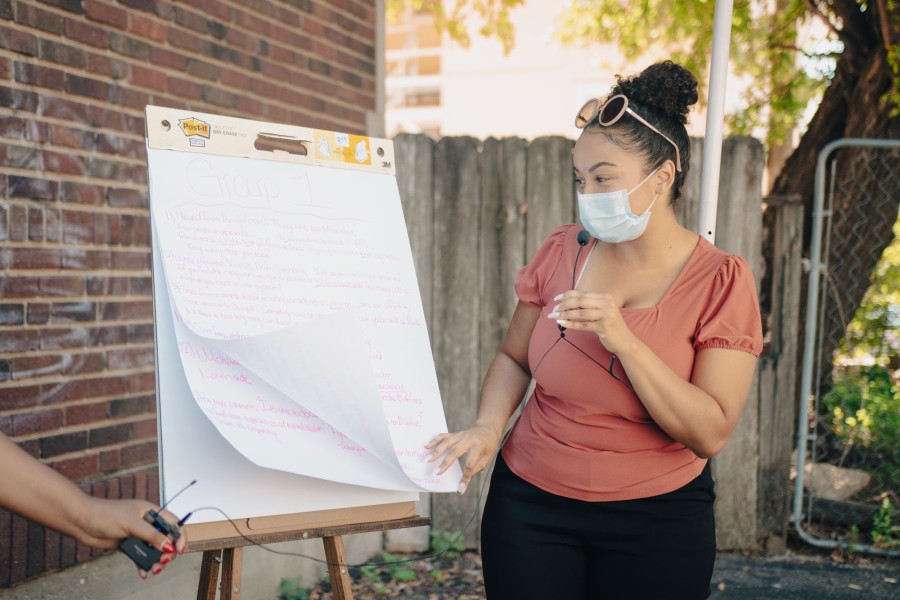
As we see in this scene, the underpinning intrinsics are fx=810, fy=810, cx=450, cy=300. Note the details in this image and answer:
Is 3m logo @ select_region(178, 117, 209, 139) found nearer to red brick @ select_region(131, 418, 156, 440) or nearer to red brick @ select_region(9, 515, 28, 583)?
red brick @ select_region(9, 515, 28, 583)

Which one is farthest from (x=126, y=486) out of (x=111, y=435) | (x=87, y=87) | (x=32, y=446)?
(x=87, y=87)

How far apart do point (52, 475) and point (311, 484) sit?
59 centimetres

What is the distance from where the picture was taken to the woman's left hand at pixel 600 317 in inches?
67.5

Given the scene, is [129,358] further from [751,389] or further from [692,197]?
[751,389]

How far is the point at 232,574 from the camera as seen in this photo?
74.0 inches

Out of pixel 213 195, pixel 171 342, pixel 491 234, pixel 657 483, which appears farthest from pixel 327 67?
pixel 657 483

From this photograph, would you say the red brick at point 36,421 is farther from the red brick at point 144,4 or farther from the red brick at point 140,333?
the red brick at point 144,4

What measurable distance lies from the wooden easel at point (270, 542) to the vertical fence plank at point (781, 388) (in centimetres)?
283

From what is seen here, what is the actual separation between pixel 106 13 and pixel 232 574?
2.17 m

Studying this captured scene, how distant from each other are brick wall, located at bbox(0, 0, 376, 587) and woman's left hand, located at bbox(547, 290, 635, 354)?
194cm

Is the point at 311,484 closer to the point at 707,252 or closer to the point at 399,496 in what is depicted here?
the point at 399,496

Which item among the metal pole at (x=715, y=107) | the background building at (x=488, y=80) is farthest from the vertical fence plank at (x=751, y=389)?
the background building at (x=488, y=80)

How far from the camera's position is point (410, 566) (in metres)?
4.09

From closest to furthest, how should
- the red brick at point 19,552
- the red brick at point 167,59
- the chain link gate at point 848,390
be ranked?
the red brick at point 19,552, the red brick at point 167,59, the chain link gate at point 848,390
